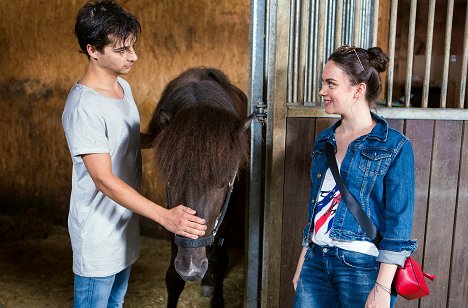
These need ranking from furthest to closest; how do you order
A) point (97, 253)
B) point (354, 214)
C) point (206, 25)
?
point (206, 25)
point (97, 253)
point (354, 214)

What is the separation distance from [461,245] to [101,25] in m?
2.02

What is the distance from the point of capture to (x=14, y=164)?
16.8 ft

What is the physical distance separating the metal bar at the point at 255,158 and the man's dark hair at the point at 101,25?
71 cm

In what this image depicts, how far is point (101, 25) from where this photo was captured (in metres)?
1.75

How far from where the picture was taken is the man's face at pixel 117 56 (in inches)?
70.3

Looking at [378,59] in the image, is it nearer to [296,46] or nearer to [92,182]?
[296,46]

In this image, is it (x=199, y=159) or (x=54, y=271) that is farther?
→ (x=54, y=271)

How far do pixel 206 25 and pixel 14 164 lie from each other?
2.76 meters

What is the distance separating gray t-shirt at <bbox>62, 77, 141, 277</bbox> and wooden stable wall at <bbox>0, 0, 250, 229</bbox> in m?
2.40

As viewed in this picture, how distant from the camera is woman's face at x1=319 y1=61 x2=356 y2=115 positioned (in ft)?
5.33

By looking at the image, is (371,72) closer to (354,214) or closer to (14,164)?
(354,214)

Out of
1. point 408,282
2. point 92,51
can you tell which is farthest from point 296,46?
point 408,282

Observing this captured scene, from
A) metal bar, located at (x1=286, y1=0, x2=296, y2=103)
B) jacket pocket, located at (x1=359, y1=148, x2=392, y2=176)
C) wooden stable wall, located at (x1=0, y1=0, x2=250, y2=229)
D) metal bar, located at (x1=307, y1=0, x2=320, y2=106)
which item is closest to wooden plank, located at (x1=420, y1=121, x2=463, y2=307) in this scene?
metal bar, located at (x1=307, y1=0, x2=320, y2=106)

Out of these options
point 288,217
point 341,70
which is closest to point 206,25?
point 288,217
